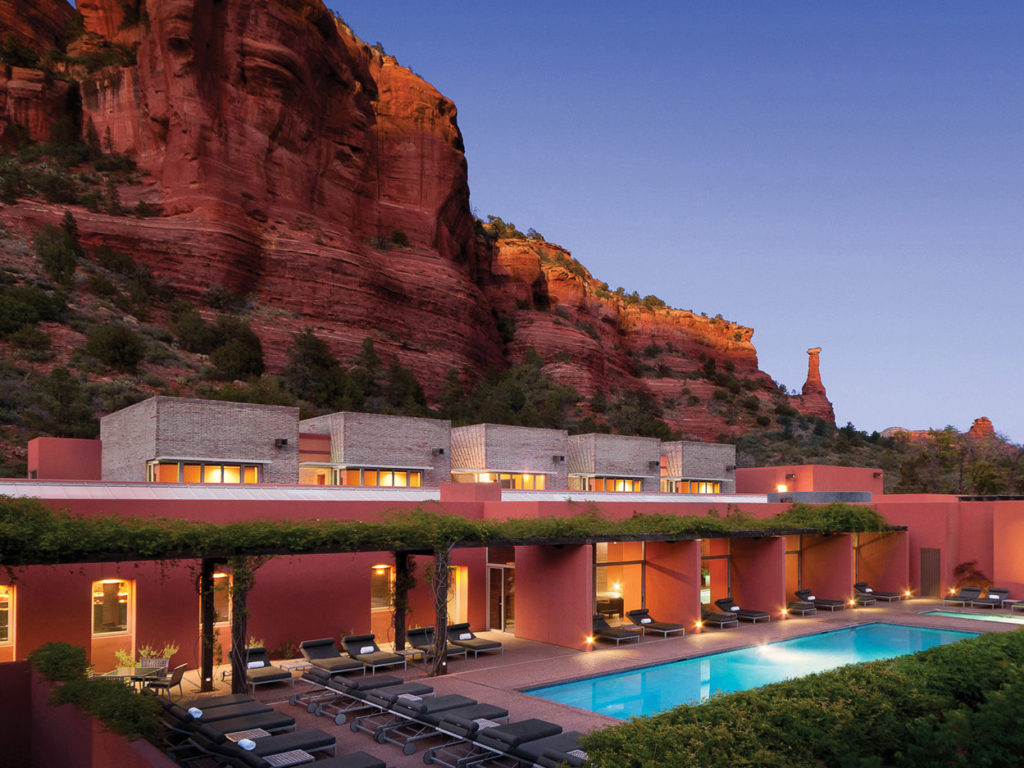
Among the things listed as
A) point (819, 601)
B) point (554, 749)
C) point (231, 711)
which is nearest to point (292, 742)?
point (231, 711)

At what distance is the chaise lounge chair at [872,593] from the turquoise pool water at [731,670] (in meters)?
4.20

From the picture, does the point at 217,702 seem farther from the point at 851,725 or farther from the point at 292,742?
the point at 851,725

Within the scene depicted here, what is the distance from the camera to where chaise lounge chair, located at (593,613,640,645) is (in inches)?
656

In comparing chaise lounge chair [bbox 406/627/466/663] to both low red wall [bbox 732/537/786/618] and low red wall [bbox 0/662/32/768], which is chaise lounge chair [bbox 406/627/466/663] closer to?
low red wall [bbox 0/662/32/768]

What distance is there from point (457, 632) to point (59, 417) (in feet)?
77.1

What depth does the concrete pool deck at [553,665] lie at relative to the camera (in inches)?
421

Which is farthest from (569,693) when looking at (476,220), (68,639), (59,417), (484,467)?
(476,220)

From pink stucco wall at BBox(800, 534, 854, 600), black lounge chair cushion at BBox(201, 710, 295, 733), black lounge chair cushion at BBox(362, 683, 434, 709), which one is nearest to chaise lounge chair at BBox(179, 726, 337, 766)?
black lounge chair cushion at BBox(201, 710, 295, 733)

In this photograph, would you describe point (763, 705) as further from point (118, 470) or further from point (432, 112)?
point (432, 112)

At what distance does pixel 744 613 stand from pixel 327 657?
11145mm

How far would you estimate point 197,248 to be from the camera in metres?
45.3

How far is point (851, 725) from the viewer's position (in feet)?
21.9

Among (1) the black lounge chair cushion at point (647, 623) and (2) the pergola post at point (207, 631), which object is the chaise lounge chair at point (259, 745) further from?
(1) the black lounge chair cushion at point (647, 623)

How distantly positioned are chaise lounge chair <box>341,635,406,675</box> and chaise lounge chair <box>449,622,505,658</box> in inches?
54.5
